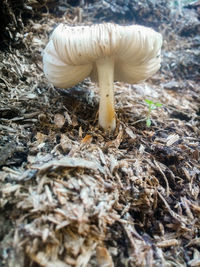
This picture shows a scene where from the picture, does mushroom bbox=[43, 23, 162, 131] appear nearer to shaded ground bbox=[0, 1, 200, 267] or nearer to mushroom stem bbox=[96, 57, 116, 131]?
mushroom stem bbox=[96, 57, 116, 131]

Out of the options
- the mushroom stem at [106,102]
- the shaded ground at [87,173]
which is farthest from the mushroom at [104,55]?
the shaded ground at [87,173]

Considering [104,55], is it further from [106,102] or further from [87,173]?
[87,173]


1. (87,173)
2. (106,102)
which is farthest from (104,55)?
(87,173)

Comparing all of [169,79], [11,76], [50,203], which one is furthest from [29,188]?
[169,79]

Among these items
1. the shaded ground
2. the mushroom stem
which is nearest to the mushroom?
the mushroom stem

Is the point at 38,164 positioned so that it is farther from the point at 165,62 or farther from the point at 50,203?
the point at 165,62
